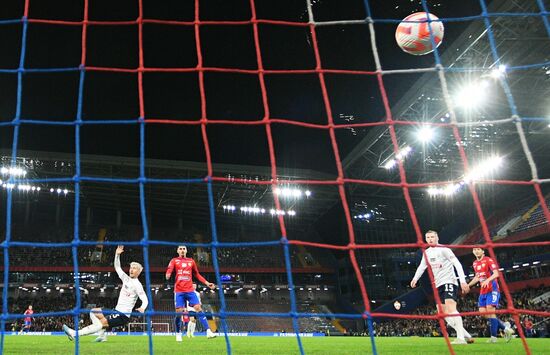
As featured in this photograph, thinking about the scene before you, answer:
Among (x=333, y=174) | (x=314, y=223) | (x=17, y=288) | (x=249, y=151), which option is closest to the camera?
(x=249, y=151)

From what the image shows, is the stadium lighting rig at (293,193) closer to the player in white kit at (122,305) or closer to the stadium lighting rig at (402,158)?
the stadium lighting rig at (402,158)

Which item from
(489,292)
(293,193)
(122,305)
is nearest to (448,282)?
(489,292)

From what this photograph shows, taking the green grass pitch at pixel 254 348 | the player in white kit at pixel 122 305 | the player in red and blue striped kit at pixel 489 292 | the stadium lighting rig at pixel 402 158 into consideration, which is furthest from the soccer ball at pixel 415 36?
the stadium lighting rig at pixel 402 158

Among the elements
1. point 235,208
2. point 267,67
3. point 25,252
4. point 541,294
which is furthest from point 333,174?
point 25,252

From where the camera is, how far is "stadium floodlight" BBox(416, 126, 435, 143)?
2370 cm

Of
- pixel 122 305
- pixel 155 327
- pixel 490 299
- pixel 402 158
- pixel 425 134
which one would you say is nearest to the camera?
pixel 122 305

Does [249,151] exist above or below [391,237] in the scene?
above

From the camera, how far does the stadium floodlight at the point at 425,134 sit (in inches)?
933

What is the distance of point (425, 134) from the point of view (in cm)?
2422

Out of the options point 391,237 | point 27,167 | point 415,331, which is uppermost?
point 27,167

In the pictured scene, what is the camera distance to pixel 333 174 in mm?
30703

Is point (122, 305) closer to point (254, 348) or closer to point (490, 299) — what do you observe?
point (254, 348)

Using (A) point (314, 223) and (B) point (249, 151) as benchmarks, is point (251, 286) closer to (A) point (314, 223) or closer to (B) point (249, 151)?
(A) point (314, 223)

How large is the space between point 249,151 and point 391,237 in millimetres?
17703
